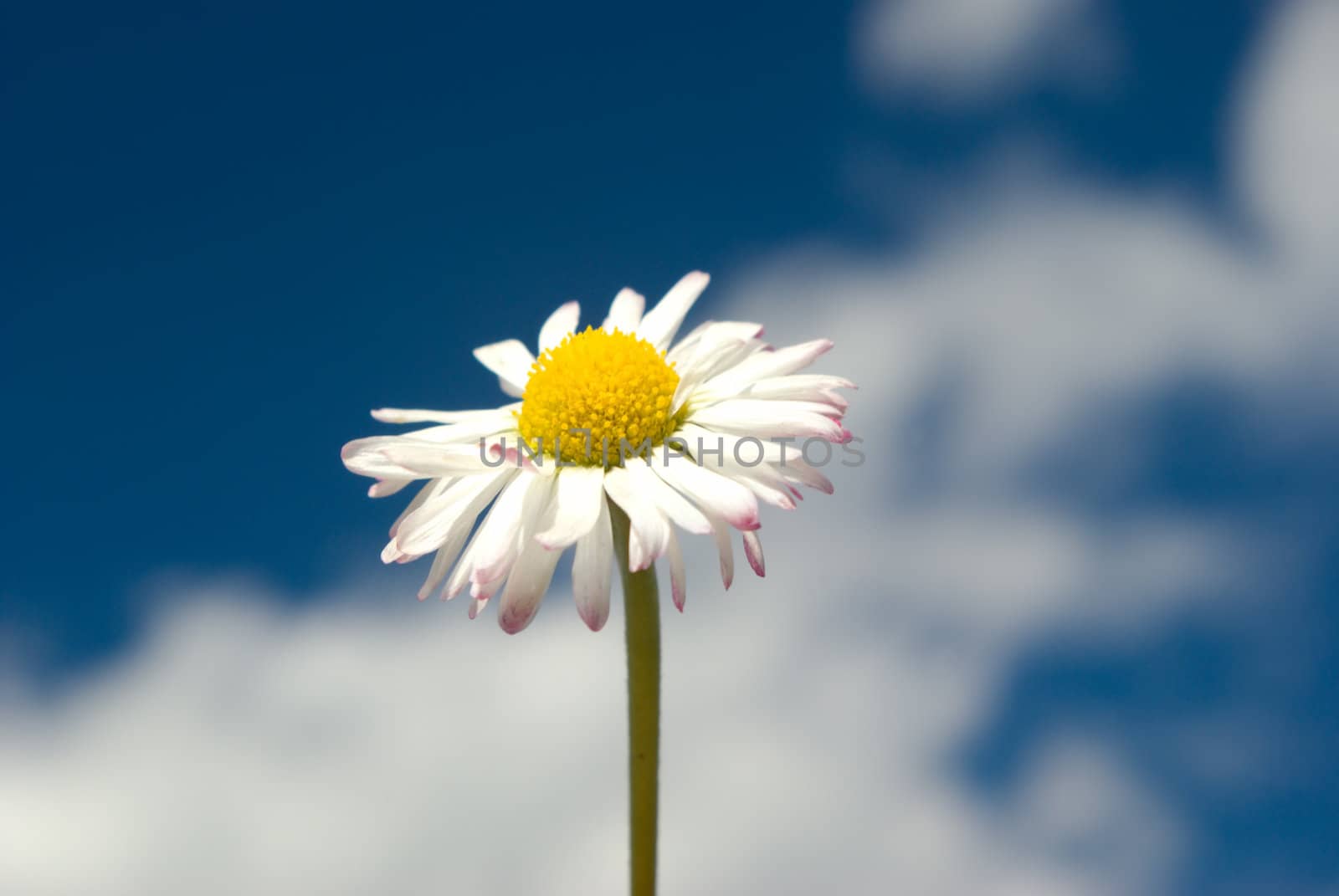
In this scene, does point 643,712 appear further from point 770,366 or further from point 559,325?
point 559,325

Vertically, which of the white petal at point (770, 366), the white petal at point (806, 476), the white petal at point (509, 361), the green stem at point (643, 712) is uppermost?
the white petal at point (509, 361)

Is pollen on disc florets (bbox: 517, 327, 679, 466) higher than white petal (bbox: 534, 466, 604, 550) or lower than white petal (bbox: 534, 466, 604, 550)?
higher

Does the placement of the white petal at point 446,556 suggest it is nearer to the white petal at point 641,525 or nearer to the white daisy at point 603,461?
the white daisy at point 603,461

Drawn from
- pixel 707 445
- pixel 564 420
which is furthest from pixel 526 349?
pixel 707 445

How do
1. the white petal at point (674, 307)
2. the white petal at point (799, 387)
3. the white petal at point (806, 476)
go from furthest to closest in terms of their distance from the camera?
A: the white petal at point (674, 307) < the white petal at point (799, 387) < the white petal at point (806, 476)

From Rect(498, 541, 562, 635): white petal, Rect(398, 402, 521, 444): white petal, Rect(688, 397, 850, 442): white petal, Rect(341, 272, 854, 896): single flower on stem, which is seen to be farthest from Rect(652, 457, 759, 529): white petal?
Rect(398, 402, 521, 444): white petal

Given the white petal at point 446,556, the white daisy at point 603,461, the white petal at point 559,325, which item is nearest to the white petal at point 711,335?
the white daisy at point 603,461

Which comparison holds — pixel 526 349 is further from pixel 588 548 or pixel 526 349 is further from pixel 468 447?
pixel 588 548

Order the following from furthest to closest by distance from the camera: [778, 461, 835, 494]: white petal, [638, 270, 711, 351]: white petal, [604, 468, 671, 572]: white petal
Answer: [638, 270, 711, 351]: white petal < [778, 461, 835, 494]: white petal < [604, 468, 671, 572]: white petal

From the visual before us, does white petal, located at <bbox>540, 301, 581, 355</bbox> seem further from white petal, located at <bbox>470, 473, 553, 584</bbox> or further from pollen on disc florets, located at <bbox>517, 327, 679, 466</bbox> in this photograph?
white petal, located at <bbox>470, 473, 553, 584</bbox>
